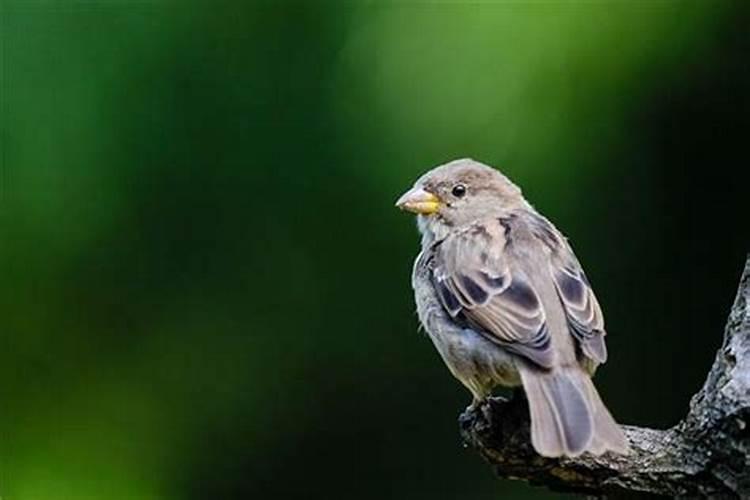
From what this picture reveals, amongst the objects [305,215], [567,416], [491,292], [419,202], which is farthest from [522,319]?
[305,215]

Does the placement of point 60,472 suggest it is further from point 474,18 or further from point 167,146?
point 474,18

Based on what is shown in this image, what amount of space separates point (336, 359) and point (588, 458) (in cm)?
207

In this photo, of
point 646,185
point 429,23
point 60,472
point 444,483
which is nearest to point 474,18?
point 429,23

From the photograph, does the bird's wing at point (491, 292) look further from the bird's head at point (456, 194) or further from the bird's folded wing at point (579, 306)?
the bird's head at point (456, 194)

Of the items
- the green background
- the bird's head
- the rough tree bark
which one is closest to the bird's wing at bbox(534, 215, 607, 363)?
the rough tree bark

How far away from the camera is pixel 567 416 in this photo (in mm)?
3270

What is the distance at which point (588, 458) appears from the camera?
3.27m

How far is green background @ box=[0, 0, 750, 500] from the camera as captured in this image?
4.91 metres

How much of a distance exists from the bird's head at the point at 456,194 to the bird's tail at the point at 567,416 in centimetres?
82

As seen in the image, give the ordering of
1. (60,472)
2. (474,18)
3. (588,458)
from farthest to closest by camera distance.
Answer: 1. (60,472)
2. (474,18)
3. (588,458)

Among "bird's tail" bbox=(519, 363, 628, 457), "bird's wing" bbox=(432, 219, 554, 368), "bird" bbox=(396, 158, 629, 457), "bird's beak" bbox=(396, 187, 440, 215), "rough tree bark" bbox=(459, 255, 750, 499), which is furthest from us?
"bird's beak" bbox=(396, 187, 440, 215)

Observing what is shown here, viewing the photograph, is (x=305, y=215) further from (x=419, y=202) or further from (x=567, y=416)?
(x=567, y=416)

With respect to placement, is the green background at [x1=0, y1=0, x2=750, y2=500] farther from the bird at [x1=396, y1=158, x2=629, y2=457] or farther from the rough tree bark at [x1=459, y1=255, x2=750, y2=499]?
the rough tree bark at [x1=459, y1=255, x2=750, y2=499]

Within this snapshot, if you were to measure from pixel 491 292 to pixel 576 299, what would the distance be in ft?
0.58
